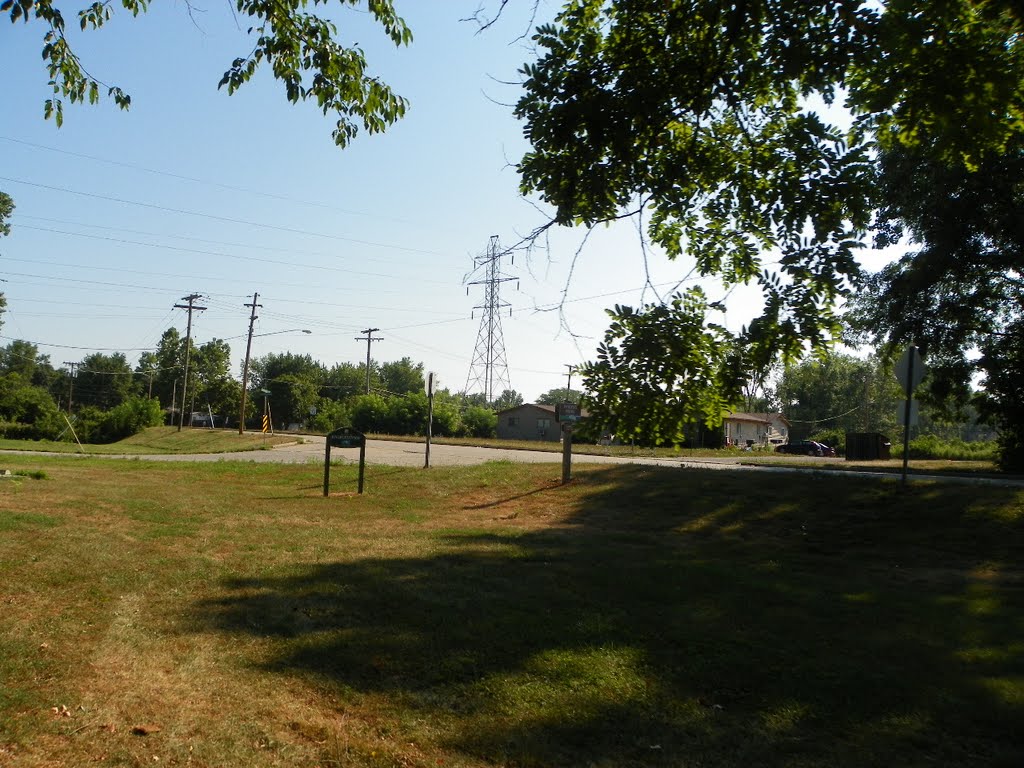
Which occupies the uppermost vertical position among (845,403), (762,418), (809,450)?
(845,403)

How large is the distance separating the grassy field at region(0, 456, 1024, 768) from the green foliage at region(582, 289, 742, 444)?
5.55 ft

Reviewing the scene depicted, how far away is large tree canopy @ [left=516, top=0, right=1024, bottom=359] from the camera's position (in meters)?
5.04

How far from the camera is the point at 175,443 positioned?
5059cm

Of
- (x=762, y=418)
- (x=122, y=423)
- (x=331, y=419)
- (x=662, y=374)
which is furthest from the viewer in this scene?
(x=762, y=418)

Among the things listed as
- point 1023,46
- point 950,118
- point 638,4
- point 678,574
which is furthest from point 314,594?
point 1023,46

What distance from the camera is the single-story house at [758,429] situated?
71625 mm

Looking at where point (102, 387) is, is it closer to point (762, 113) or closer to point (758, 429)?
point (758, 429)

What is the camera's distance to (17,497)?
1263cm

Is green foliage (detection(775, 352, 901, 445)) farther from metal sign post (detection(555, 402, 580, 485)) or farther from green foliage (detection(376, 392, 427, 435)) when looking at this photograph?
metal sign post (detection(555, 402, 580, 485))

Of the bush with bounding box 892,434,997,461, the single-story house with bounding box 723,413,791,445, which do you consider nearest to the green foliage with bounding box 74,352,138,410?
the single-story house with bounding box 723,413,791,445

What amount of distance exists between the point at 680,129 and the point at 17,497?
11988 mm

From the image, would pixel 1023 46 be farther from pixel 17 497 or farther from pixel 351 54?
pixel 17 497

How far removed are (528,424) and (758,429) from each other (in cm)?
2683

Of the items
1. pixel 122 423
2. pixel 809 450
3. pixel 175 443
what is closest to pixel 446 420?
pixel 175 443
